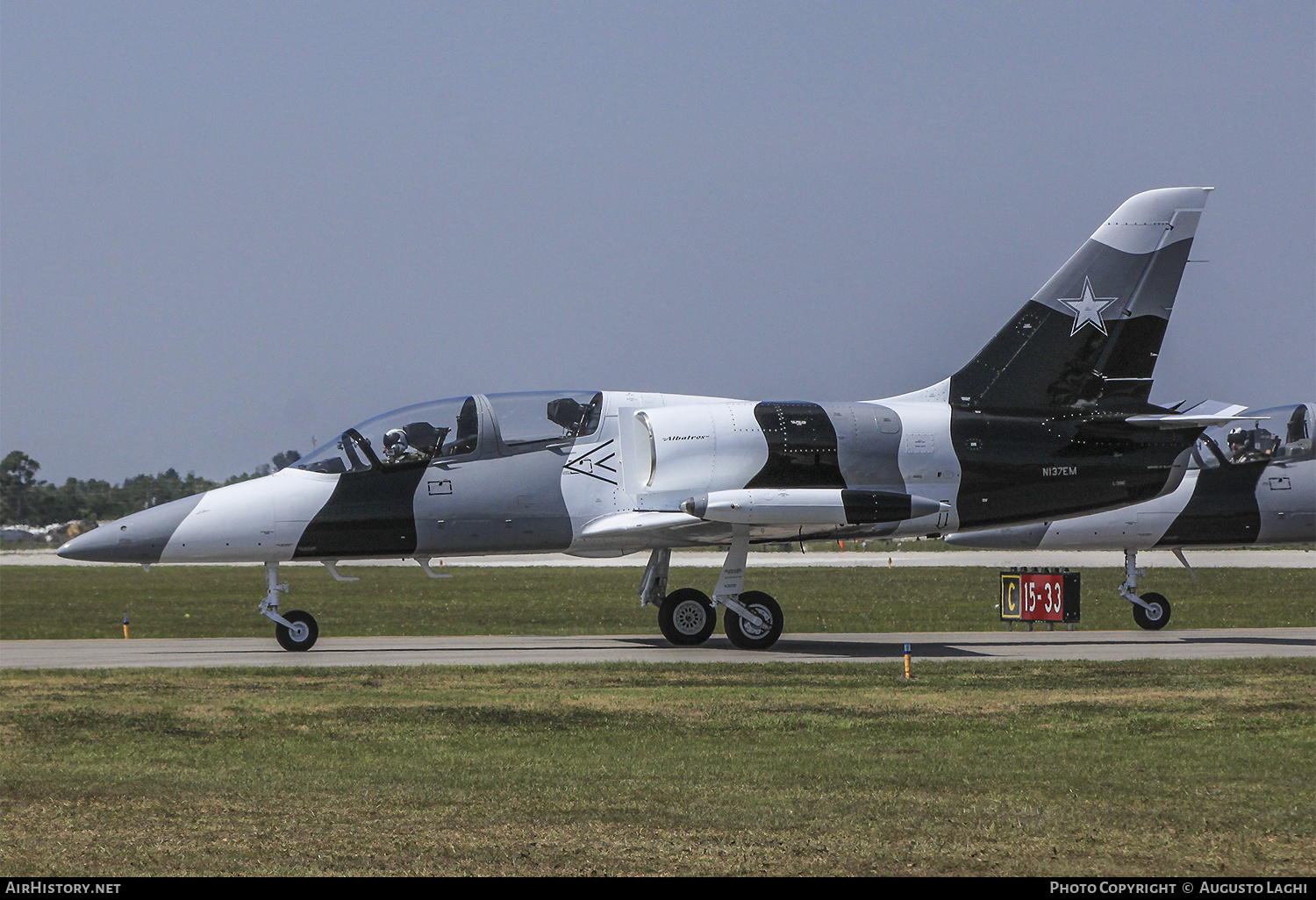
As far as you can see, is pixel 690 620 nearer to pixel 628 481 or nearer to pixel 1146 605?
pixel 628 481

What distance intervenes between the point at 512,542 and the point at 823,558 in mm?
50373

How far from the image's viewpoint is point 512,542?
65.1 feet

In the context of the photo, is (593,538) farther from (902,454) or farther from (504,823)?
(504,823)

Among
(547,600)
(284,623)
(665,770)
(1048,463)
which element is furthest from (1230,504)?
(547,600)

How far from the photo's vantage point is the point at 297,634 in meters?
19.8

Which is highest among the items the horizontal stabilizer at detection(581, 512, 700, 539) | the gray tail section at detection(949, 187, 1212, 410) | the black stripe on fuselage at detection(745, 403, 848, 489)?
the gray tail section at detection(949, 187, 1212, 410)

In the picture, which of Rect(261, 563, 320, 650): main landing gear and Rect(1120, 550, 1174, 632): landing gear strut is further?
Rect(1120, 550, 1174, 632): landing gear strut

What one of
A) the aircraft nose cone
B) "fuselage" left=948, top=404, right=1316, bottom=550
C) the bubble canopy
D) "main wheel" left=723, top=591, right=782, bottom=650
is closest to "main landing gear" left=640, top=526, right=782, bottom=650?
"main wheel" left=723, top=591, right=782, bottom=650

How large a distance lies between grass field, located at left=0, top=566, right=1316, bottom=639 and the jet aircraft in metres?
2.26

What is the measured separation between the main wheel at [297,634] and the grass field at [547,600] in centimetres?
436

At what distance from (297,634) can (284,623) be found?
10.0 inches

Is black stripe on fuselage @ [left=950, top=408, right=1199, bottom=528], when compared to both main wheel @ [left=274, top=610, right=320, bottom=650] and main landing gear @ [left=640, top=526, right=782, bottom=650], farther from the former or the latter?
main wheel @ [left=274, top=610, right=320, bottom=650]

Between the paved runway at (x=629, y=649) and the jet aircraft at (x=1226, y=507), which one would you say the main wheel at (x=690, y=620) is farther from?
the jet aircraft at (x=1226, y=507)

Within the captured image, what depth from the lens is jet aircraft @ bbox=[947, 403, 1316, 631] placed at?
24.0 m
